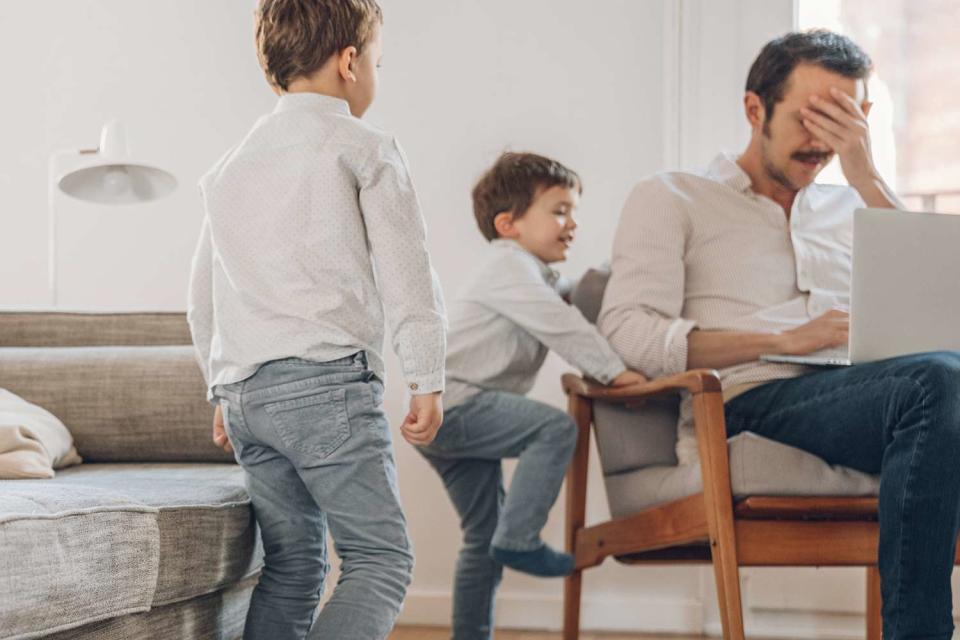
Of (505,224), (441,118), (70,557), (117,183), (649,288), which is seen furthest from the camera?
(441,118)

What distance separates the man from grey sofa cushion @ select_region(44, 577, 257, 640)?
81cm

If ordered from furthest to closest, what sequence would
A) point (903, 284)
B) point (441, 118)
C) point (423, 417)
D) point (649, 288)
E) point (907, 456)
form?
point (441, 118)
point (649, 288)
point (903, 284)
point (907, 456)
point (423, 417)

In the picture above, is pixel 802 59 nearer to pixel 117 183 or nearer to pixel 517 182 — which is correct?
pixel 517 182

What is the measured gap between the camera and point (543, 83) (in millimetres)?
2791

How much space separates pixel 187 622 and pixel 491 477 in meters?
0.92

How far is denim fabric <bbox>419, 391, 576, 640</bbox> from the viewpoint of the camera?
2123mm

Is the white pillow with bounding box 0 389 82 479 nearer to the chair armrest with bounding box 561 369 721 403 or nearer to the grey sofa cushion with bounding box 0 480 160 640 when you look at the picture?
the grey sofa cushion with bounding box 0 480 160 640

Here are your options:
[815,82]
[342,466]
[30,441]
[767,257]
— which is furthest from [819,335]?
[30,441]

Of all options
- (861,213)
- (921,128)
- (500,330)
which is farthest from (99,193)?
(921,128)

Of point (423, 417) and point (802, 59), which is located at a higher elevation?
point (802, 59)

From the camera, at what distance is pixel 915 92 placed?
270 centimetres

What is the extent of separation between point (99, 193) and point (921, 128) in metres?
1.93

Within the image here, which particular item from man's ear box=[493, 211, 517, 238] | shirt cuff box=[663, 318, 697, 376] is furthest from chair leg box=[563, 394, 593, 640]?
man's ear box=[493, 211, 517, 238]

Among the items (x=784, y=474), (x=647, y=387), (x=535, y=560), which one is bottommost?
(x=535, y=560)
